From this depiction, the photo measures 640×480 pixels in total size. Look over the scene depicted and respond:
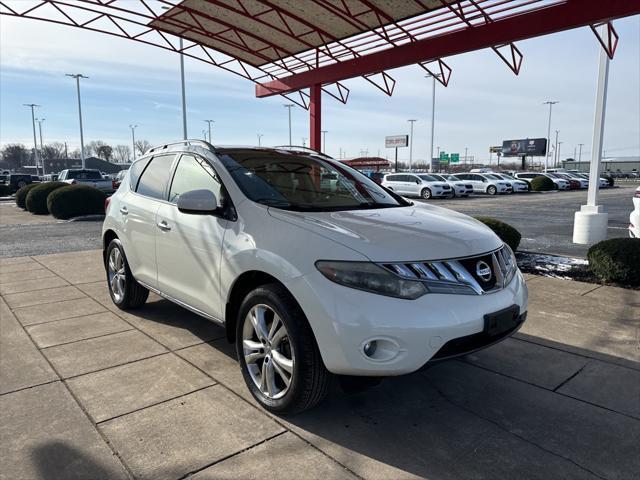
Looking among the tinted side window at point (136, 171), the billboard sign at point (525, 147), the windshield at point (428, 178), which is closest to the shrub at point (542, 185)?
the windshield at point (428, 178)

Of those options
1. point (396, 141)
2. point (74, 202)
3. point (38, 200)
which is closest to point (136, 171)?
point (74, 202)

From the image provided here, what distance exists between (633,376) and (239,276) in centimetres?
299

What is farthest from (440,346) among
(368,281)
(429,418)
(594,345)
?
(594,345)

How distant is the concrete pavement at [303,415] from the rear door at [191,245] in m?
0.56

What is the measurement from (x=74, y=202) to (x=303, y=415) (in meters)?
14.6

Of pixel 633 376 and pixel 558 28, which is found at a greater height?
pixel 558 28

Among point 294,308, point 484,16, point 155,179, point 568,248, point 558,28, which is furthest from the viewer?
point 568,248

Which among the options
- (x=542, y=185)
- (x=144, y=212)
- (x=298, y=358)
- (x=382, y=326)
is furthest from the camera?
(x=542, y=185)

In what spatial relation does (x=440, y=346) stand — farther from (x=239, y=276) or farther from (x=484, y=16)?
(x=484, y=16)

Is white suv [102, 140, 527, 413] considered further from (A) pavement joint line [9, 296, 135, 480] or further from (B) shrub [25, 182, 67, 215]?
(B) shrub [25, 182, 67, 215]

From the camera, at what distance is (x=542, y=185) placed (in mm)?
36688

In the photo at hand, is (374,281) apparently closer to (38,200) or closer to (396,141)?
(38,200)

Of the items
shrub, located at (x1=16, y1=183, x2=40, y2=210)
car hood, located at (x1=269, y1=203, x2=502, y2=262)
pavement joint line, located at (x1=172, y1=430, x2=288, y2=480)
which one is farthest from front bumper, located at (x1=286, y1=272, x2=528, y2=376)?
shrub, located at (x1=16, y1=183, x2=40, y2=210)

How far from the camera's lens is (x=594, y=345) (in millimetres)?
4164
